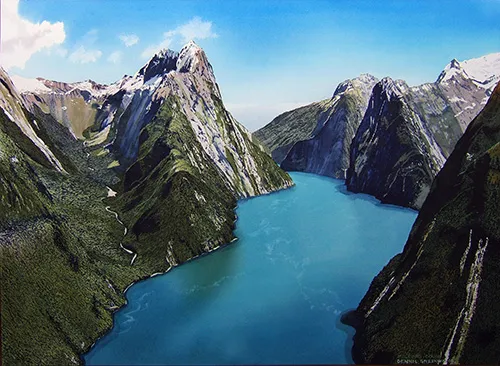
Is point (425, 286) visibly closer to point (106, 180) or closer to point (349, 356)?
point (349, 356)

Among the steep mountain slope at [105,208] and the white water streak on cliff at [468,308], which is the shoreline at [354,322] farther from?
the steep mountain slope at [105,208]

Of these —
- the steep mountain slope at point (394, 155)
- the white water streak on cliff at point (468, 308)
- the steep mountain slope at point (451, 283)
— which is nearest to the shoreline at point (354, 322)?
the steep mountain slope at point (451, 283)

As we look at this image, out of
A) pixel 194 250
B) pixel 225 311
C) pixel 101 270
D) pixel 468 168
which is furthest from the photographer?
pixel 194 250

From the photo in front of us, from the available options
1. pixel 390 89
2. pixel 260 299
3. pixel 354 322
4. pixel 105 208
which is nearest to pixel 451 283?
pixel 354 322

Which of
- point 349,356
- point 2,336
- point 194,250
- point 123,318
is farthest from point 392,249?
point 2,336

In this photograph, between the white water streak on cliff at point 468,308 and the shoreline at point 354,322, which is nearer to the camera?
the white water streak on cliff at point 468,308

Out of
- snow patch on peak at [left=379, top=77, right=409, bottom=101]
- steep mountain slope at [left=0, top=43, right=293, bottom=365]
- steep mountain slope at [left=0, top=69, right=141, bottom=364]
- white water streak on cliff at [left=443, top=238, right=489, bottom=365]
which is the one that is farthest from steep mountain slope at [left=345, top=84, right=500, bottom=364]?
snow patch on peak at [left=379, top=77, right=409, bottom=101]
